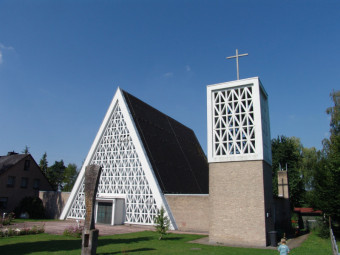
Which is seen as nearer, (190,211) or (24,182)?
(190,211)

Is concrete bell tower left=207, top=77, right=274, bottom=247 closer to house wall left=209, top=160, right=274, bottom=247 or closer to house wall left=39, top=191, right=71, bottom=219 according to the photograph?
house wall left=209, top=160, right=274, bottom=247

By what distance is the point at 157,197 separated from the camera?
2605 centimetres

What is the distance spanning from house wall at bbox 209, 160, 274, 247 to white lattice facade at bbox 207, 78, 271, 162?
0.80 metres

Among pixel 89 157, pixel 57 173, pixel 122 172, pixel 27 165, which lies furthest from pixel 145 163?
Answer: pixel 57 173

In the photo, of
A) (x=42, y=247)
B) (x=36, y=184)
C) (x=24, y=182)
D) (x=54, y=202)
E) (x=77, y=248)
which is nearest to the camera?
(x=77, y=248)

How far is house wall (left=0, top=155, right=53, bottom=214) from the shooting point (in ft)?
111

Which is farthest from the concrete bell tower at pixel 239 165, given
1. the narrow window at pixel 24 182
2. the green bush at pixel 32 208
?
the narrow window at pixel 24 182

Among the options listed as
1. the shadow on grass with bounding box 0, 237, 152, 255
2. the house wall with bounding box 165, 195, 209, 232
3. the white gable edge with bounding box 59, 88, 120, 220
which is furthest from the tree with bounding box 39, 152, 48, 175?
the shadow on grass with bounding box 0, 237, 152, 255

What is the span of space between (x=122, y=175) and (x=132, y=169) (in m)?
1.39

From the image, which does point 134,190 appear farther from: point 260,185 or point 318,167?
point 318,167

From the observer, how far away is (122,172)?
95.5ft

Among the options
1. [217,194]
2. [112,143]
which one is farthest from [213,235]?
[112,143]

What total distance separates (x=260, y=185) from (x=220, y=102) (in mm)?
6316

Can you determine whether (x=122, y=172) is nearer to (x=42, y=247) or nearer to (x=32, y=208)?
(x=32, y=208)
